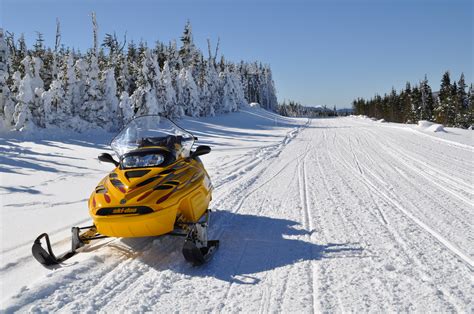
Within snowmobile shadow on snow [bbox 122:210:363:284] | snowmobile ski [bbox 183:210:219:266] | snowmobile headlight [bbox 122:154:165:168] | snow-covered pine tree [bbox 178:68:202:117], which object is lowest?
snowmobile shadow on snow [bbox 122:210:363:284]

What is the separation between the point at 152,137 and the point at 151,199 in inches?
68.2

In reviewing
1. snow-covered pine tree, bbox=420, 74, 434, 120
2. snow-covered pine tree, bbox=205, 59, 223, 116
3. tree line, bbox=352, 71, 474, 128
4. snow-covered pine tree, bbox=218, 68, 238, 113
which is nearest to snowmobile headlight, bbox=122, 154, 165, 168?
snow-covered pine tree, bbox=205, 59, 223, 116

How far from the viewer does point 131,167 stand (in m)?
4.89

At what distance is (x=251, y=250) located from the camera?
4.77m

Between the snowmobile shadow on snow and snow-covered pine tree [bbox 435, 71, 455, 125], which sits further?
snow-covered pine tree [bbox 435, 71, 455, 125]

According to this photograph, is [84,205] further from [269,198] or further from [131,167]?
[269,198]

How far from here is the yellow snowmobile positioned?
4.24 meters

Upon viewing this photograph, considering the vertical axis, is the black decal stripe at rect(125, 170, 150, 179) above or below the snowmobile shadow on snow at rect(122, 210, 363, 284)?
above

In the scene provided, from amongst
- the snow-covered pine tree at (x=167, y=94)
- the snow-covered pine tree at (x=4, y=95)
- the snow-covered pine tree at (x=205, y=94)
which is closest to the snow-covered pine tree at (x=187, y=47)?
the snow-covered pine tree at (x=205, y=94)

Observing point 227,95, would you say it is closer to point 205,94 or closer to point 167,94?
point 205,94

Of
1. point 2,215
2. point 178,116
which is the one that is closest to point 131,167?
point 2,215

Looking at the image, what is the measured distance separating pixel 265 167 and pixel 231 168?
1093 millimetres

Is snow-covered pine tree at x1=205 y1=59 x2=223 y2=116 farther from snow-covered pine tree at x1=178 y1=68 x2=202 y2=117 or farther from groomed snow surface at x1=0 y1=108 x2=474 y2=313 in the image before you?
groomed snow surface at x1=0 y1=108 x2=474 y2=313

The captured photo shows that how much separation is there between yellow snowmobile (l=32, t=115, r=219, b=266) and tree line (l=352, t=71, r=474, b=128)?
177 feet
